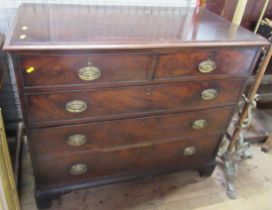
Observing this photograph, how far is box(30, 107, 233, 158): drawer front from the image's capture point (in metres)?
1.09

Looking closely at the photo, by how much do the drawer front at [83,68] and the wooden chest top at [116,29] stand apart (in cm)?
5

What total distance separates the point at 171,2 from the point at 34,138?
3.37 feet

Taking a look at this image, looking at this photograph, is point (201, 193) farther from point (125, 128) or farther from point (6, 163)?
point (6, 163)

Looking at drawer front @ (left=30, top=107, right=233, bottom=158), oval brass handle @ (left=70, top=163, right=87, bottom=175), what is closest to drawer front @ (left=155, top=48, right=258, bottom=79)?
drawer front @ (left=30, top=107, right=233, bottom=158)

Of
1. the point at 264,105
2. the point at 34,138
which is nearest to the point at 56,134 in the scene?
the point at 34,138

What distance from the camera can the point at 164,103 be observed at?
3.80 feet

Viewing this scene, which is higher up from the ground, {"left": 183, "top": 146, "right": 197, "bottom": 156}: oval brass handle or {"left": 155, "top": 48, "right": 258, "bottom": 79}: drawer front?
{"left": 155, "top": 48, "right": 258, "bottom": 79}: drawer front

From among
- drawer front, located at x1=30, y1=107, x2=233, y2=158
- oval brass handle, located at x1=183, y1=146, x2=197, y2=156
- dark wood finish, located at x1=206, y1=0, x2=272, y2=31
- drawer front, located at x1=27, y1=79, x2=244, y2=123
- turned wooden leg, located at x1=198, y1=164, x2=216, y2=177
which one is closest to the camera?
drawer front, located at x1=27, y1=79, x2=244, y2=123

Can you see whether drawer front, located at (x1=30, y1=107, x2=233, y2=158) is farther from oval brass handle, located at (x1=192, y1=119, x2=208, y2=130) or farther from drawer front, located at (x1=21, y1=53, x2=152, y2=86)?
drawer front, located at (x1=21, y1=53, x2=152, y2=86)

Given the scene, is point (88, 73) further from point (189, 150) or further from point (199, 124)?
point (189, 150)

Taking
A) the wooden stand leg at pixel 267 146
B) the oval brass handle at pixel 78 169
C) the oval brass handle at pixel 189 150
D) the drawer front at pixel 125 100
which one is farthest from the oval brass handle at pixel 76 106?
the wooden stand leg at pixel 267 146

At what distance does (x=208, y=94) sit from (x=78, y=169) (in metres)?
0.70

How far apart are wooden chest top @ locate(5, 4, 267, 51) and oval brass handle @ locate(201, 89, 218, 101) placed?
233 mm

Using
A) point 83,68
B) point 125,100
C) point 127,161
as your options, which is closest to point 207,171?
point 127,161
